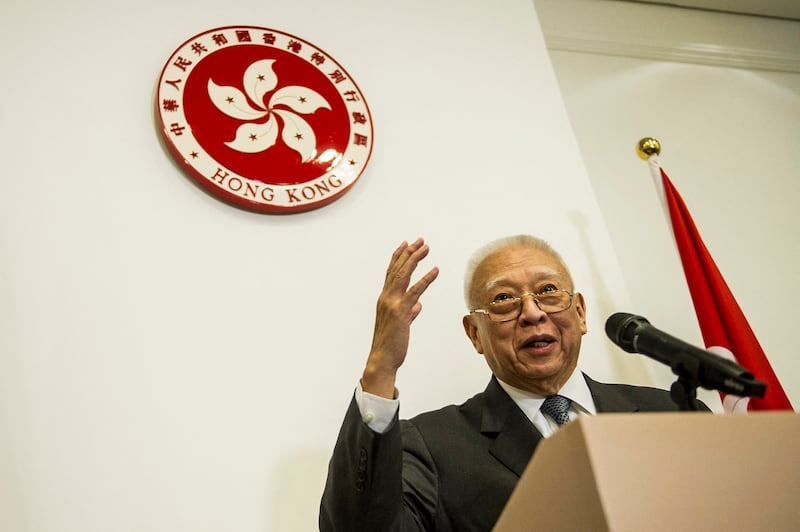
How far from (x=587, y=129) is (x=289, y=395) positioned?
2.11 metres

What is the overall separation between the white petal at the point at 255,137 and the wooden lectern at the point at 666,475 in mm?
1467

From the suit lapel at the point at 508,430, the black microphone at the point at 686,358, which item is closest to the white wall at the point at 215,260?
the suit lapel at the point at 508,430

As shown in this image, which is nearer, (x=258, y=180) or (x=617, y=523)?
(x=617, y=523)

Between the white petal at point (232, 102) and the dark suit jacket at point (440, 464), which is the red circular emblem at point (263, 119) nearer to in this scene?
the white petal at point (232, 102)

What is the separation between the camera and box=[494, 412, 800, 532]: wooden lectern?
0.75 m

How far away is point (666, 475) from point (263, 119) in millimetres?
Result: 1668

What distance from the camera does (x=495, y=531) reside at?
3.11ft

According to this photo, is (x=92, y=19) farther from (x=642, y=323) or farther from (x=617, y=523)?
(x=617, y=523)

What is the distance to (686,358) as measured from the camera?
1.06 meters

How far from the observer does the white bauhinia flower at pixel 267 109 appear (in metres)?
2.10

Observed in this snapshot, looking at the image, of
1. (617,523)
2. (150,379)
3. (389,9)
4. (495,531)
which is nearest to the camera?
(617,523)

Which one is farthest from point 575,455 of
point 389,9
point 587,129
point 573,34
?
point 573,34

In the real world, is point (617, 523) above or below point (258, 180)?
below

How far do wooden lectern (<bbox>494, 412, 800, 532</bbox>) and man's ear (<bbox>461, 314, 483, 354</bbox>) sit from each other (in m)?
0.99
